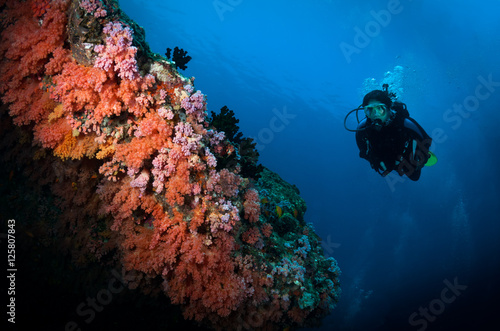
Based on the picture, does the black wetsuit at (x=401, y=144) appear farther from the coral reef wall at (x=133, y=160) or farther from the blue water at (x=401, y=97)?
the blue water at (x=401, y=97)

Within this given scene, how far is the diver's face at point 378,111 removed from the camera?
636cm

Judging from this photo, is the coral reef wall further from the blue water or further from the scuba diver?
the blue water

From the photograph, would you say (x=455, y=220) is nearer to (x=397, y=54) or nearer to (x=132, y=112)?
(x=397, y=54)

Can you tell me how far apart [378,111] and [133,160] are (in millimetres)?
6283

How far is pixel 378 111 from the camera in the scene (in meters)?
6.40

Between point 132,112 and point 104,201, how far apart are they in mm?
1518

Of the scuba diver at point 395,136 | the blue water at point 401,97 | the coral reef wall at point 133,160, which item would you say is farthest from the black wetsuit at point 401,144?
the blue water at point 401,97

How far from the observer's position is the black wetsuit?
646cm

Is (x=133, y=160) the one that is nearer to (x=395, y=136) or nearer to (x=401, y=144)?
(x=395, y=136)

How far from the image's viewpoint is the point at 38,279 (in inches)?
177

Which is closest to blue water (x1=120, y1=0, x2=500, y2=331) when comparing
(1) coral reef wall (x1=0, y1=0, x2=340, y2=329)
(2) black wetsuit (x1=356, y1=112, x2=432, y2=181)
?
(2) black wetsuit (x1=356, y1=112, x2=432, y2=181)

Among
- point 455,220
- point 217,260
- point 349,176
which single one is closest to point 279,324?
point 217,260

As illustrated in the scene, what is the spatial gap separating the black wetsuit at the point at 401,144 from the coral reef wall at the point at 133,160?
4687 millimetres

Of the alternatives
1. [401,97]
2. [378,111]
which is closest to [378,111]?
[378,111]
